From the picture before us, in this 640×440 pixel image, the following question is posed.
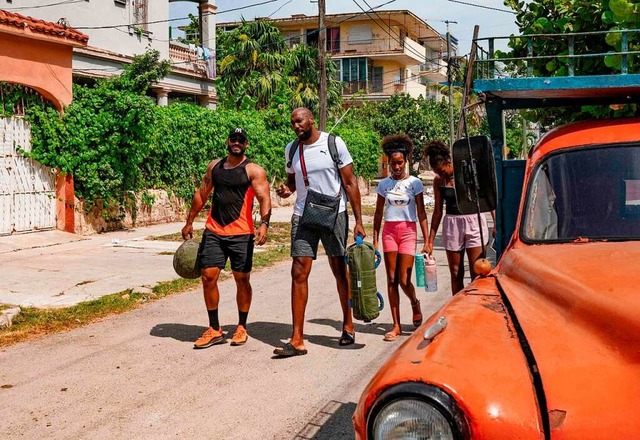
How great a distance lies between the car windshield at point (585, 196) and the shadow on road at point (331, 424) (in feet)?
5.62

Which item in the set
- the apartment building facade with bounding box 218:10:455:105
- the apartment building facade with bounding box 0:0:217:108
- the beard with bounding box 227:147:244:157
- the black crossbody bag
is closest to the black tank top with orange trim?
the beard with bounding box 227:147:244:157

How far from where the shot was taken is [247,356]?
21.6ft

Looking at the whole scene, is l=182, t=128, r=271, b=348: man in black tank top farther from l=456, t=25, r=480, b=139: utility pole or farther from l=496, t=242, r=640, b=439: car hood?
l=496, t=242, r=640, b=439: car hood

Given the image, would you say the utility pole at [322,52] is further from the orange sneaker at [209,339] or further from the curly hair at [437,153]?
the orange sneaker at [209,339]

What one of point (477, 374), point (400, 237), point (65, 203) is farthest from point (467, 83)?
point (65, 203)

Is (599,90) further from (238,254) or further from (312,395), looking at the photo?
(238,254)

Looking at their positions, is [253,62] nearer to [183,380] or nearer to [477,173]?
[183,380]

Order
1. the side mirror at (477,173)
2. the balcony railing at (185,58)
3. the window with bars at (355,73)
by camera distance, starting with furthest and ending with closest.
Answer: the window with bars at (355,73), the balcony railing at (185,58), the side mirror at (477,173)

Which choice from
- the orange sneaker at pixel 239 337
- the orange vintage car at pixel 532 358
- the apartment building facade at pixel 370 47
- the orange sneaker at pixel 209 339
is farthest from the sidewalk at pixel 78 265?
the apartment building facade at pixel 370 47

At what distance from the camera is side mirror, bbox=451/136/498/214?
3.66m

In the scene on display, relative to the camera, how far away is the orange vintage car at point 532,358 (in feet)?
7.00

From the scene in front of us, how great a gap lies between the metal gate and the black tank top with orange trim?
28.5 feet

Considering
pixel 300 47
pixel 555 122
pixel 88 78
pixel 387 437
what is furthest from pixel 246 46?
pixel 387 437

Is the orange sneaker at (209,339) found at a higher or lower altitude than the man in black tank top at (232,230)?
lower
